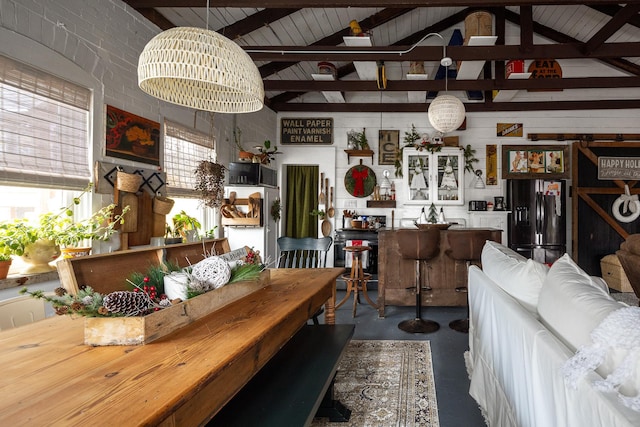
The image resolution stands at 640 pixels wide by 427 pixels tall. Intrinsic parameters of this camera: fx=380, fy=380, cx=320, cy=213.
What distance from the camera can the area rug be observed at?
2227 mm

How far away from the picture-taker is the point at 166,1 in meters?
3.39

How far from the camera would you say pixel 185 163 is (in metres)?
4.27

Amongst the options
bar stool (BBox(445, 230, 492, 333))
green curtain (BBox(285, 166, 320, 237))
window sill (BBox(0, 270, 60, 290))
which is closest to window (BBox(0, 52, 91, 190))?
window sill (BBox(0, 270, 60, 290))

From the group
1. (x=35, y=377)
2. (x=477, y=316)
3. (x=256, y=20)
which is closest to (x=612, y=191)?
(x=477, y=316)

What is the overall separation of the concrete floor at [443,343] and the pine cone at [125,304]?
1.80m

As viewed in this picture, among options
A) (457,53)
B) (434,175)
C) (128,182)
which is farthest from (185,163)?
(434,175)

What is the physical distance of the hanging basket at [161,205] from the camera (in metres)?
3.57

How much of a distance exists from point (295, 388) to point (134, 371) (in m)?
0.82

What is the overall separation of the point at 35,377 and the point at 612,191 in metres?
7.88

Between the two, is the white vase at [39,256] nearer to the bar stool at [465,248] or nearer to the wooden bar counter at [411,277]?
the wooden bar counter at [411,277]

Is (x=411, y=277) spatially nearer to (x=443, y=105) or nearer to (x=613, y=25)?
(x=443, y=105)

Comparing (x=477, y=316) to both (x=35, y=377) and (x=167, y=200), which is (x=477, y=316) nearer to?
(x=35, y=377)

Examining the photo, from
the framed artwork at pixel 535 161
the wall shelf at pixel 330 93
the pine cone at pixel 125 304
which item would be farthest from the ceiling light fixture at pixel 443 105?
the pine cone at pixel 125 304

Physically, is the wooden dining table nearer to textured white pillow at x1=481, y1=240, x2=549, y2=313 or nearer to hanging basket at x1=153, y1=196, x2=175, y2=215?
textured white pillow at x1=481, y1=240, x2=549, y2=313
